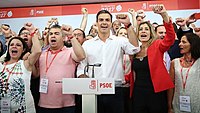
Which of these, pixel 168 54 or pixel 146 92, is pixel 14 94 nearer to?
pixel 146 92

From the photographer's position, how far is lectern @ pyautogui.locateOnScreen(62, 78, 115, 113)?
1.73m

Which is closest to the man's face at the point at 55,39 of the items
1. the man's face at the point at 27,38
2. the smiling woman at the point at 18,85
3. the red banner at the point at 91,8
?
the smiling woman at the point at 18,85

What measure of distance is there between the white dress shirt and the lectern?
0.50 metres

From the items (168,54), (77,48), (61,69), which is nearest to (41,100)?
(61,69)

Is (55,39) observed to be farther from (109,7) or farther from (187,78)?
(109,7)

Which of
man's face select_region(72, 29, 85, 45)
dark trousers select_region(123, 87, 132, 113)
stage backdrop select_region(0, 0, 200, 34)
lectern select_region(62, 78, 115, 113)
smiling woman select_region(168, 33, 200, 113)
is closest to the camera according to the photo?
lectern select_region(62, 78, 115, 113)

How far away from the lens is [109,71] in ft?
7.60

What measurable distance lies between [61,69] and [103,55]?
404 mm

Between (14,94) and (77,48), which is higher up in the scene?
(77,48)

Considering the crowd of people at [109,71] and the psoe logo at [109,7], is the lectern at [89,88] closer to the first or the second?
the crowd of people at [109,71]

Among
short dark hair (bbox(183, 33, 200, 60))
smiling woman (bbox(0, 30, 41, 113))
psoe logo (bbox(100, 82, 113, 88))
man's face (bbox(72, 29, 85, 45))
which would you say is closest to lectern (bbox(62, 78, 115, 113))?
psoe logo (bbox(100, 82, 113, 88))

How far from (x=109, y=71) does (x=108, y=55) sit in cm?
15

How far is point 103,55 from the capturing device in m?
2.35

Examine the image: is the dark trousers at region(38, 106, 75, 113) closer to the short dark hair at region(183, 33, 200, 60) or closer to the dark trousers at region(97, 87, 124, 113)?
the dark trousers at region(97, 87, 124, 113)
